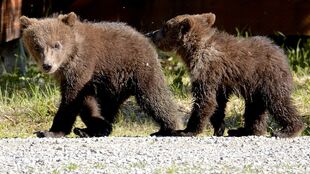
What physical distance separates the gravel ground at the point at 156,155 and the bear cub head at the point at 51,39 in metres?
0.95

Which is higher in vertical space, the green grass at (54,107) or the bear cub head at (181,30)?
the bear cub head at (181,30)

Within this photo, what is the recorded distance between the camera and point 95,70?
10242mm

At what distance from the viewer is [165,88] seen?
10.5 meters

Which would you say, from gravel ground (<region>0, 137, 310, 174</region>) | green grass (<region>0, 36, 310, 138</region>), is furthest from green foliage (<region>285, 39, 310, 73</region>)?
gravel ground (<region>0, 137, 310, 174</region>)

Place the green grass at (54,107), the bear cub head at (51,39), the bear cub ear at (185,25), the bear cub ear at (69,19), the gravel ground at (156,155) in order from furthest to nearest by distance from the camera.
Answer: the green grass at (54,107), the bear cub ear at (185,25), the bear cub ear at (69,19), the bear cub head at (51,39), the gravel ground at (156,155)

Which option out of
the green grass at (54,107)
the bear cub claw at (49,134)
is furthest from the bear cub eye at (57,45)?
the green grass at (54,107)

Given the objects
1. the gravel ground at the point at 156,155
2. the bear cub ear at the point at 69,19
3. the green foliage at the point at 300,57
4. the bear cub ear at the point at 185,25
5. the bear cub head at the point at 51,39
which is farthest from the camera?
the green foliage at the point at 300,57

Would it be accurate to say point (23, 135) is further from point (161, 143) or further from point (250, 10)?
point (250, 10)

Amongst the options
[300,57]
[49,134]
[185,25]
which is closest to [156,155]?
[49,134]

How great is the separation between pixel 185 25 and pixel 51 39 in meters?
1.54

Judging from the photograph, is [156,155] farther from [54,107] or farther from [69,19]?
[54,107]

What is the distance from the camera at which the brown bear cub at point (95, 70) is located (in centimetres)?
1005

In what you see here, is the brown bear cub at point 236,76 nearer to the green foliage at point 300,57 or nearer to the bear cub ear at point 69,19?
the bear cub ear at point 69,19

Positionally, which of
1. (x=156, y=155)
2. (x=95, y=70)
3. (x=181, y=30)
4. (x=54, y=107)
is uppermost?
(x=181, y=30)
